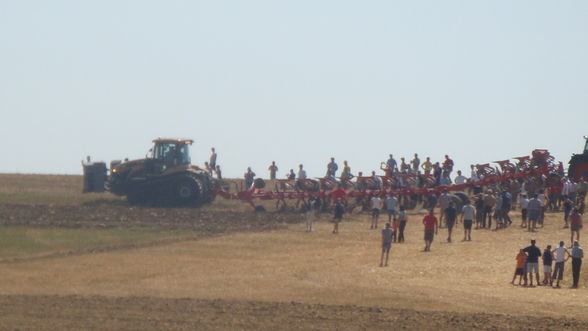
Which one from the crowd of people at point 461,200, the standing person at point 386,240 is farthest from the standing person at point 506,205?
the standing person at point 386,240

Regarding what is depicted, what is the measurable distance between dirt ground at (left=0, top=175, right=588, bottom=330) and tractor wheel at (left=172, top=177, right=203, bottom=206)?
17.5 feet

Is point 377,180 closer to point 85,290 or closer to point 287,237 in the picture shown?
point 287,237

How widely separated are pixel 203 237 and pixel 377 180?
10.3 m

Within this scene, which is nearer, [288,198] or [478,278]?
[478,278]

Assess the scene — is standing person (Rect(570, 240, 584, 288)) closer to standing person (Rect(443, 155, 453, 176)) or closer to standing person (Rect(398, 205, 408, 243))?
standing person (Rect(398, 205, 408, 243))

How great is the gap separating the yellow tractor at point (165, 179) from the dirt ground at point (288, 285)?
215 inches

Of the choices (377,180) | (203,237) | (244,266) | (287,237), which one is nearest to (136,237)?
(203,237)

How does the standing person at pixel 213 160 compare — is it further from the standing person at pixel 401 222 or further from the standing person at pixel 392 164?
the standing person at pixel 401 222

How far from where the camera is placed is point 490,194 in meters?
48.2

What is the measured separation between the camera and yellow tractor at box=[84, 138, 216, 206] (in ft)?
183

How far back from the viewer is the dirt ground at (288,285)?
29062 mm

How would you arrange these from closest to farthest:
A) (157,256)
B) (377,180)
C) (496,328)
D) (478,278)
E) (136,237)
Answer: (496,328) < (478,278) < (157,256) < (136,237) < (377,180)

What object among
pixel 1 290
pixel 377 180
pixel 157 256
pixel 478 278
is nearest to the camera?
pixel 1 290

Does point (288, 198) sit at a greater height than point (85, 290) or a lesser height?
greater
